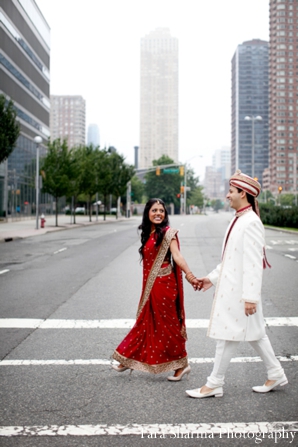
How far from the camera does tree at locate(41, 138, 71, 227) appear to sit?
39688 millimetres

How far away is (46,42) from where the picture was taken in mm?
69500

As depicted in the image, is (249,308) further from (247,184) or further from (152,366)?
(152,366)

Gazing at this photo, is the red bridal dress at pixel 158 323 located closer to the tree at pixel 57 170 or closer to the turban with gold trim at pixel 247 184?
the turban with gold trim at pixel 247 184

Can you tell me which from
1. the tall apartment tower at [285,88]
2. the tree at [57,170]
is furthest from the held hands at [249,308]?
the tall apartment tower at [285,88]

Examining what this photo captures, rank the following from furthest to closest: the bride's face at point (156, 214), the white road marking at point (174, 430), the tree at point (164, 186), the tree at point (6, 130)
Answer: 1. the tree at point (164, 186)
2. the tree at point (6, 130)
3. the bride's face at point (156, 214)
4. the white road marking at point (174, 430)

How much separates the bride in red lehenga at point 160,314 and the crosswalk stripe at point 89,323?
2.28 metres

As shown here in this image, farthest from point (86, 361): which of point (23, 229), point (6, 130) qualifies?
point (23, 229)

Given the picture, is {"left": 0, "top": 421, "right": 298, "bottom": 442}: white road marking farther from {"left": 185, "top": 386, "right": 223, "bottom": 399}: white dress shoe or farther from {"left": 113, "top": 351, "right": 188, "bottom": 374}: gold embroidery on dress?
{"left": 113, "top": 351, "right": 188, "bottom": 374}: gold embroidery on dress

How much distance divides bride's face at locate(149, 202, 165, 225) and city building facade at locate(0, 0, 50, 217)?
41.8 m

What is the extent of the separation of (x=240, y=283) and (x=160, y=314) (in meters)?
0.86

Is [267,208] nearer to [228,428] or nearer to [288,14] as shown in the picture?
[228,428]

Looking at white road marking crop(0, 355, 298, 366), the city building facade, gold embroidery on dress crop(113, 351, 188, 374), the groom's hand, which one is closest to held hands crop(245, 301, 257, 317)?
the groom's hand

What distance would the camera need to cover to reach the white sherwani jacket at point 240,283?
14.3 ft

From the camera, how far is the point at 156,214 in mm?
5133
